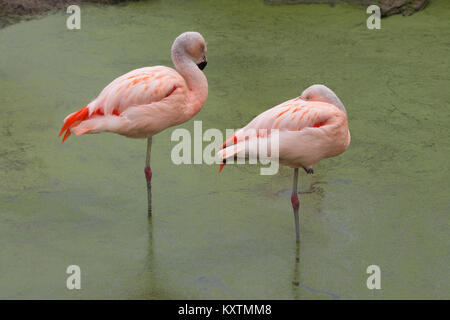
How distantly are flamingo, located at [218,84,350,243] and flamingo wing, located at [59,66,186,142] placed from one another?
52cm

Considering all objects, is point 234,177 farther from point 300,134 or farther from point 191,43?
point 300,134

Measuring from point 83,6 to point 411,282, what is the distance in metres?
5.31

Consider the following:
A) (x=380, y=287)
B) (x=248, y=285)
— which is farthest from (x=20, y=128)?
(x=380, y=287)

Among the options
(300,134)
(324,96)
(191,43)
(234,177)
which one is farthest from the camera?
(234,177)

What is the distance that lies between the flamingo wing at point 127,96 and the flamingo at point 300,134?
1.71 ft

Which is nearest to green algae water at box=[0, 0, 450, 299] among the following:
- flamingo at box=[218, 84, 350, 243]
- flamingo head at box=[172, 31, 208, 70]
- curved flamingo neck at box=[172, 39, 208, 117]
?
flamingo at box=[218, 84, 350, 243]

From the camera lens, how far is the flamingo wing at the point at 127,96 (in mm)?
4070

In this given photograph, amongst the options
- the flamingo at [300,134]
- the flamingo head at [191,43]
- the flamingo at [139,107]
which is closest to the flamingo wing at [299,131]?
the flamingo at [300,134]

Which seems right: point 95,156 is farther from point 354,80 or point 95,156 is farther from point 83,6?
point 83,6

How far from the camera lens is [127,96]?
160 inches

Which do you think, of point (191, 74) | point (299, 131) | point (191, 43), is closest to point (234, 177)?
point (191, 74)

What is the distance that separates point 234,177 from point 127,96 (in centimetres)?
101

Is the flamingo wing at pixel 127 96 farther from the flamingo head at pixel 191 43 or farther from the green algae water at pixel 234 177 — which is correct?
the green algae water at pixel 234 177

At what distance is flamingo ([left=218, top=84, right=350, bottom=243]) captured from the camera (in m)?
3.75
